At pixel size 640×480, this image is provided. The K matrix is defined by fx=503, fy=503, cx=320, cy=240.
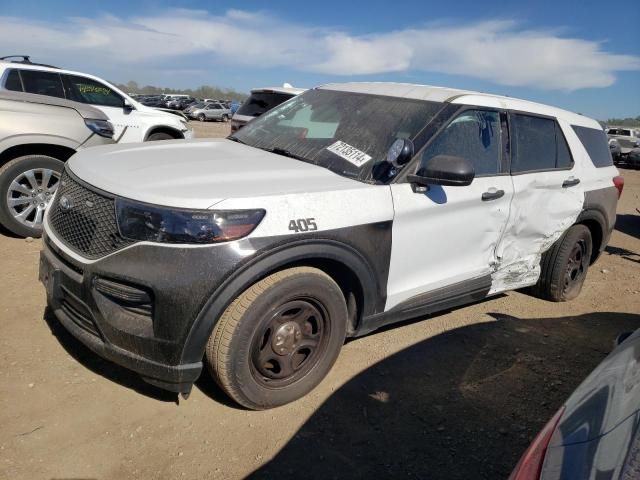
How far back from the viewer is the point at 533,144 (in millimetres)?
4055

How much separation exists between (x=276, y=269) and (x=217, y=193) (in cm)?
50

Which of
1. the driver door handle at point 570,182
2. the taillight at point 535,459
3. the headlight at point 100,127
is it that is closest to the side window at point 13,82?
the headlight at point 100,127

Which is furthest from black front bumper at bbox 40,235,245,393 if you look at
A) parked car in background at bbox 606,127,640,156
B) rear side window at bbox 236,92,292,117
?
parked car in background at bbox 606,127,640,156

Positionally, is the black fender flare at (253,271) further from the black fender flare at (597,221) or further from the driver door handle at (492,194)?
the black fender flare at (597,221)

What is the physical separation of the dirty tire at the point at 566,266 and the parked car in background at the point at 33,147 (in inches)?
184

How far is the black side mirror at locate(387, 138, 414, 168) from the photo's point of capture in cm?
303

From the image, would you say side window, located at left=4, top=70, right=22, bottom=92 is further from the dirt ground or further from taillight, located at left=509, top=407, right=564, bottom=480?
taillight, located at left=509, top=407, right=564, bottom=480

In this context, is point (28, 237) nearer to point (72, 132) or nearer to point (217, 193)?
point (72, 132)

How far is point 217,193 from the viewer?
7.98 feet

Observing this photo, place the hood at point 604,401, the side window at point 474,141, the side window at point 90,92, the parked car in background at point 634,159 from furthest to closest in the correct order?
the parked car in background at point 634,159 < the side window at point 90,92 < the side window at point 474,141 < the hood at point 604,401

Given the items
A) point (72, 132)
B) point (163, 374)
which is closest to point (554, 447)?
point (163, 374)

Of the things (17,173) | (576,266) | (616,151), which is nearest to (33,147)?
(17,173)

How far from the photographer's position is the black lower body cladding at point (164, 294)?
231cm

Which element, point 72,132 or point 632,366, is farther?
point 72,132
